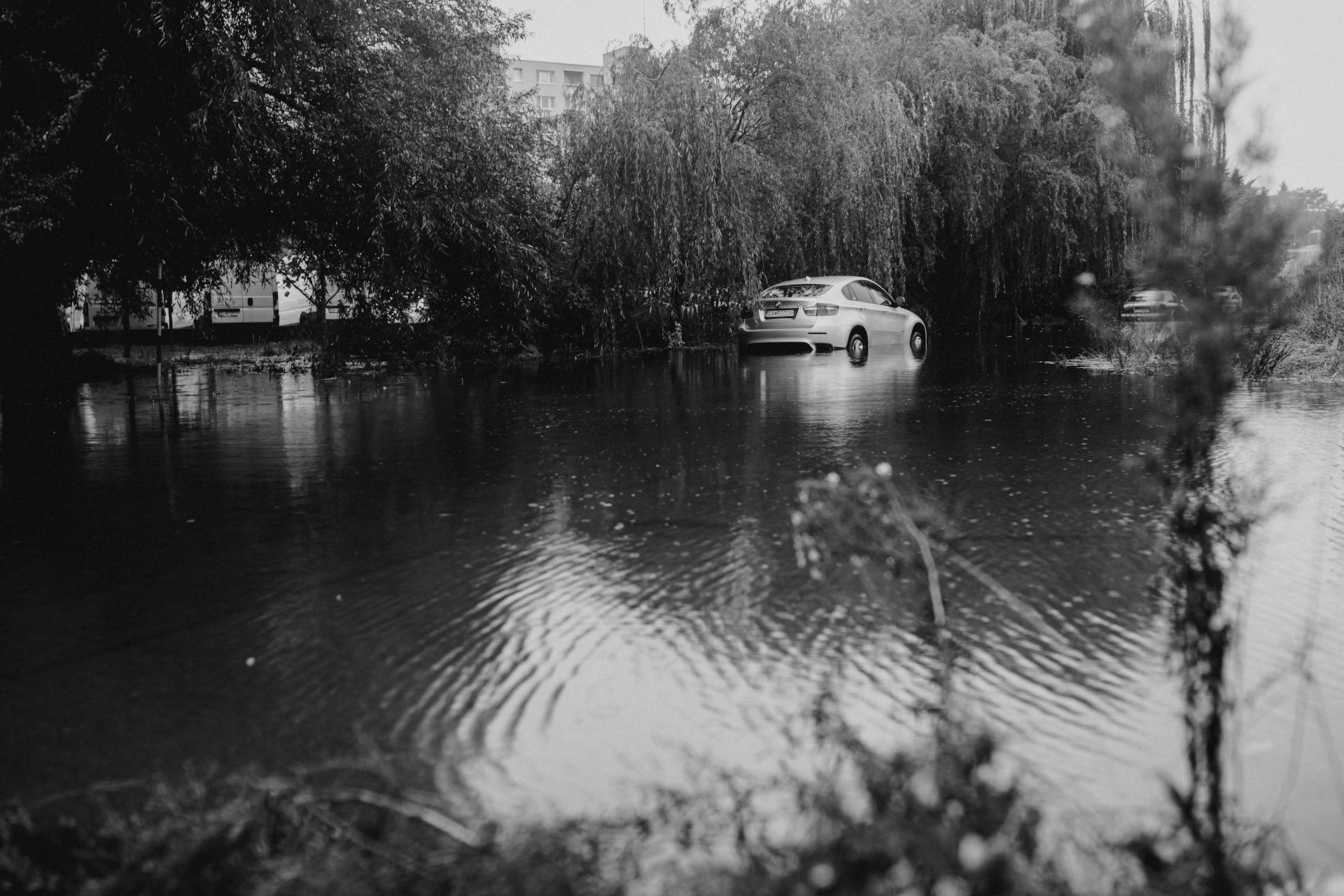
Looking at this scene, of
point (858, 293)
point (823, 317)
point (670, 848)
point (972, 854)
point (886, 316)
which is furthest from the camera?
point (886, 316)

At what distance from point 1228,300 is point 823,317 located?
21.8m

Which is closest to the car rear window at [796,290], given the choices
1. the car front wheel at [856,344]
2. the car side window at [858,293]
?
the car side window at [858,293]

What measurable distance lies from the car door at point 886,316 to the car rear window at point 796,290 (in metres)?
1.09

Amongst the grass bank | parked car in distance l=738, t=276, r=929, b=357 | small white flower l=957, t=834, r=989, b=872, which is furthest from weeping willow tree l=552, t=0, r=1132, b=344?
small white flower l=957, t=834, r=989, b=872

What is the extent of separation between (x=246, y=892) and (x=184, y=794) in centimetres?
75

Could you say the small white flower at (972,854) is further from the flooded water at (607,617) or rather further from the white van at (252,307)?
the white van at (252,307)

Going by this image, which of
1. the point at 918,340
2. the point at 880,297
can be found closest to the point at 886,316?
the point at 880,297

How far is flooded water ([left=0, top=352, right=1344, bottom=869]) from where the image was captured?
366cm

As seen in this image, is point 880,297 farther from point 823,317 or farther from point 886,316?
point 823,317

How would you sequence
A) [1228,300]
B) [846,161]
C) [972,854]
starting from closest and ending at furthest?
[972,854] < [1228,300] < [846,161]

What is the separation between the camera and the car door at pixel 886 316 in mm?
25984

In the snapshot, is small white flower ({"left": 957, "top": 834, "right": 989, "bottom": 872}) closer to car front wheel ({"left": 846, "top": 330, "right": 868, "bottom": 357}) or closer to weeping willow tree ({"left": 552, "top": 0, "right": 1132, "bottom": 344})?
weeping willow tree ({"left": 552, "top": 0, "right": 1132, "bottom": 344})

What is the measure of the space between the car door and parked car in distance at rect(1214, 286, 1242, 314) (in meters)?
22.5

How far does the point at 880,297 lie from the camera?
26.3 metres
